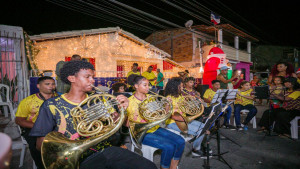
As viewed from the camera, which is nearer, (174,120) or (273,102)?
(174,120)

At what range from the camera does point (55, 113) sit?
1776mm

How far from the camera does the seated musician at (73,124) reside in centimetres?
171

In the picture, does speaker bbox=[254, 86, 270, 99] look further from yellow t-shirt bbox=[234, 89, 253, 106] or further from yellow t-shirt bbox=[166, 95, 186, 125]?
yellow t-shirt bbox=[166, 95, 186, 125]

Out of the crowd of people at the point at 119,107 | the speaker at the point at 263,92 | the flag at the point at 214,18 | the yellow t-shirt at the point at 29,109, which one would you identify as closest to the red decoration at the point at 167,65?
the flag at the point at 214,18

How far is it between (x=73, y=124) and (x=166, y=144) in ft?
4.89

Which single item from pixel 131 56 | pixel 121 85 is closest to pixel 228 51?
pixel 131 56

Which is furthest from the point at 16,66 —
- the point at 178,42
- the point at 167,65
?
the point at 178,42

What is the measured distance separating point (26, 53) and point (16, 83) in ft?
4.19

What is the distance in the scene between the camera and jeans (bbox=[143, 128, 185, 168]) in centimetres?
250

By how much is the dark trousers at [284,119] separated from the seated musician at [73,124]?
517 cm

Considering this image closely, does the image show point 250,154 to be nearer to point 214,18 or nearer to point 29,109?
point 29,109

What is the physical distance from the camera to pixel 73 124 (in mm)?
1825

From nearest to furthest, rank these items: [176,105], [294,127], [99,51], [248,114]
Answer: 1. [176,105]
2. [294,127]
3. [248,114]
4. [99,51]

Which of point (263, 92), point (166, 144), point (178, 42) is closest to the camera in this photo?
point (166, 144)
